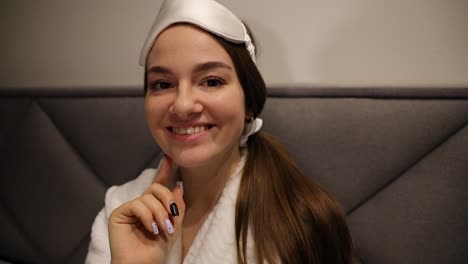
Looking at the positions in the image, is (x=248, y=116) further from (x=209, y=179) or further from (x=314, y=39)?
(x=314, y=39)

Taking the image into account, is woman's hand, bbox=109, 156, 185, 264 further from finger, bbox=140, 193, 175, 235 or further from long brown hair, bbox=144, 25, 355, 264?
long brown hair, bbox=144, 25, 355, 264

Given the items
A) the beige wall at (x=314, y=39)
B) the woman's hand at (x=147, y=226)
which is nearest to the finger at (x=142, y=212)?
the woman's hand at (x=147, y=226)

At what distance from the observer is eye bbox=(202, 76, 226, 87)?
0.77 metres

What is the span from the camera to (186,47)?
2.42 ft

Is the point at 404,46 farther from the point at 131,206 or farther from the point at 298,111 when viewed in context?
the point at 131,206

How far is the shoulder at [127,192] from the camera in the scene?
0.97 meters

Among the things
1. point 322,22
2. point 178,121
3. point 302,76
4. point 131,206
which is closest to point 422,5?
point 322,22

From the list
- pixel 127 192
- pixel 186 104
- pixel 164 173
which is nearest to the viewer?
pixel 186 104

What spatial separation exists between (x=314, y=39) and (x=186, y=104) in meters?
0.50

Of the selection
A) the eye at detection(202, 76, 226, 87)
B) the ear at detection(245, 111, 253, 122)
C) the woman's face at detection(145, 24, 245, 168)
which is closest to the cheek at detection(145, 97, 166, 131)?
the woman's face at detection(145, 24, 245, 168)

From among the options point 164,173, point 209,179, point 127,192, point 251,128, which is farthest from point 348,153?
point 127,192

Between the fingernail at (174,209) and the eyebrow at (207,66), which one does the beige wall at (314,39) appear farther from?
the fingernail at (174,209)

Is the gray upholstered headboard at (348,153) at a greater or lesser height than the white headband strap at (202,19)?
lesser

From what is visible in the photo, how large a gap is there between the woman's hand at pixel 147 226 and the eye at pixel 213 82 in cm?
24
